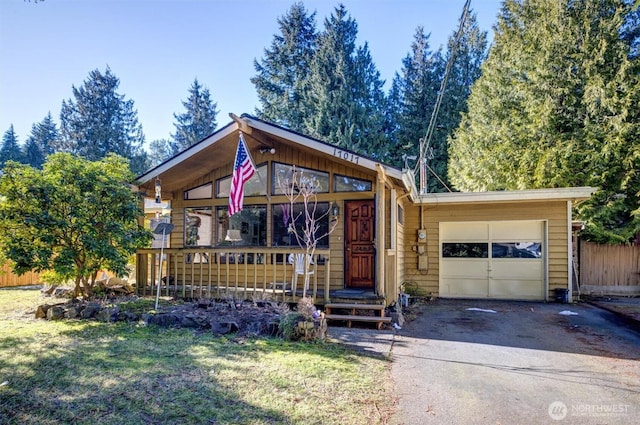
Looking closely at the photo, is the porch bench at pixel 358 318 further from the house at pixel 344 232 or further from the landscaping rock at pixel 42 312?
the landscaping rock at pixel 42 312

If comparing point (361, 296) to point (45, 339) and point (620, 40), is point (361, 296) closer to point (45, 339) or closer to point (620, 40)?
point (45, 339)

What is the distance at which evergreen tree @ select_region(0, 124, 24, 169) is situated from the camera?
3669 centimetres

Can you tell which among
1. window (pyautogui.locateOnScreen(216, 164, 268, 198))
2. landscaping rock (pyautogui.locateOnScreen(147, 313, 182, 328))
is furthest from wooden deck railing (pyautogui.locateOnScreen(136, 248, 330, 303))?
window (pyautogui.locateOnScreen(216, 164, 268, 198))

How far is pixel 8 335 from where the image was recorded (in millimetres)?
5059

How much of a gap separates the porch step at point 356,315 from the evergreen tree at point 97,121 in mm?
28667

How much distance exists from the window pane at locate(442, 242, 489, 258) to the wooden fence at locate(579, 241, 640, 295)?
4.65 metres

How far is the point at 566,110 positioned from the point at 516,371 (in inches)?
500

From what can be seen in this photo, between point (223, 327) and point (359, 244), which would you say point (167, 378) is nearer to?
point (223, 327)

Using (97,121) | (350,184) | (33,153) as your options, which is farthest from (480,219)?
(33,153)

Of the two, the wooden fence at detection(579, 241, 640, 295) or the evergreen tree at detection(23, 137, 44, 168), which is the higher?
the evergreen tree at detection(23, 137, 44, 168)

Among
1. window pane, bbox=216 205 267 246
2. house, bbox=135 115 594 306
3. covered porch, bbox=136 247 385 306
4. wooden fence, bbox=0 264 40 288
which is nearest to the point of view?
covered porch, bbox=136 247 385 306

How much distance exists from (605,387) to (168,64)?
1246cm

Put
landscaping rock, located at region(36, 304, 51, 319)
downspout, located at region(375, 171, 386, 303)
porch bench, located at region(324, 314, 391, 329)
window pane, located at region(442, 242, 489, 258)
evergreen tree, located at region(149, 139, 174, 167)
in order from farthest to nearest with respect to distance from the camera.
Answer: evergreen tree, located at region(149, 139, 174, 167), window pane, located at region(442, 242, 489, 258), downspout, located at region(375, 171, 386, 303), landscaping rock, located at region(36, 304, 51, 319), porch bench, located at region(324, 314, 391, 329)

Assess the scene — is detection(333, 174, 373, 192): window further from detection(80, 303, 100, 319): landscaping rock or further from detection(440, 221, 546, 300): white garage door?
detection(80, 303, 100, 319): landscaping rock
